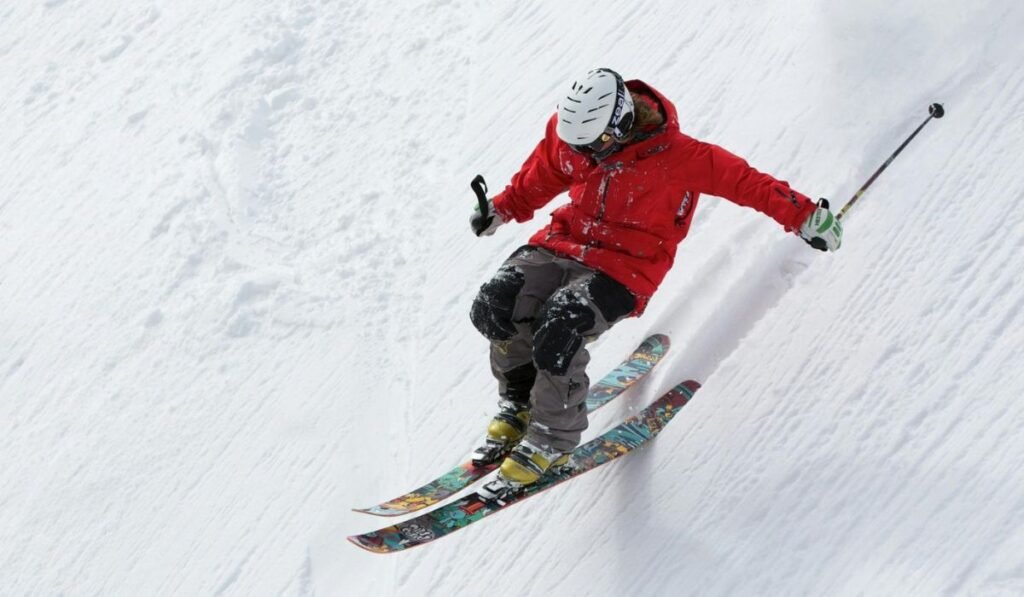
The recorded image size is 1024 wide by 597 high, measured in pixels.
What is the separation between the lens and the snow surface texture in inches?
180

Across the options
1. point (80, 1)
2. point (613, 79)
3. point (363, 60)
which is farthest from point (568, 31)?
point (80, 1)

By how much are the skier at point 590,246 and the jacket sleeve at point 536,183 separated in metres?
0.04

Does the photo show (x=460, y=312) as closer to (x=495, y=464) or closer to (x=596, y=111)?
(x=495, y=464)

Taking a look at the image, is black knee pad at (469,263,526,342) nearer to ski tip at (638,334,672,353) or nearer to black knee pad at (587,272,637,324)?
black knee pad at (587,272,637,324)

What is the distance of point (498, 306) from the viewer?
4.71 m

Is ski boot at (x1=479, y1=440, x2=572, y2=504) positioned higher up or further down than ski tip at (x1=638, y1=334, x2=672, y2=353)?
further down

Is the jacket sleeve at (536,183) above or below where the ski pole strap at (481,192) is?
above

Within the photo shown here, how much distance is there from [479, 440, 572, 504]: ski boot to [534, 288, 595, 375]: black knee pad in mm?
379

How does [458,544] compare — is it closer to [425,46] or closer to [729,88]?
[729,88]

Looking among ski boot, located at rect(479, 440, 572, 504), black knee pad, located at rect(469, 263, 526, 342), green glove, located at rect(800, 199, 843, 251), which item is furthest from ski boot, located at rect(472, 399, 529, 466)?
green glove, located at rect(800, 199, 843, 251)

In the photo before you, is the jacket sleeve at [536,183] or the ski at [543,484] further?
the jacket sleeve at [536,183]

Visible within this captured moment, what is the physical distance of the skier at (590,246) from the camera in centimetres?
458

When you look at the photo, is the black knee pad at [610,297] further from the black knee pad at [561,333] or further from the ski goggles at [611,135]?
the ski goggles at [611,135]

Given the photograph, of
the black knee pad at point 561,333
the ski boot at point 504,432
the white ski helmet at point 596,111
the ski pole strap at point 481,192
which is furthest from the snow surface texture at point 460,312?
the white ski helmet at point 596,111
